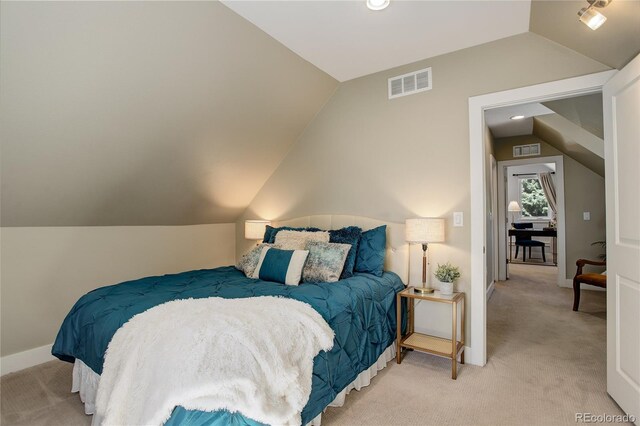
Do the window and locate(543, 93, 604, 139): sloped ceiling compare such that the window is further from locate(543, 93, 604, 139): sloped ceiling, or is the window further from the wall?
the wall

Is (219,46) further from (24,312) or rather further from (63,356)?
(24,312)

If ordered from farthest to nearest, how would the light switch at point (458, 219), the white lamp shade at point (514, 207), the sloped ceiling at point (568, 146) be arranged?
the white lamp shade at point (514, 207)
the sloped ceiling at point (568, 146)
the light switch at point (458, 219)

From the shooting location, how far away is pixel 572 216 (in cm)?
537

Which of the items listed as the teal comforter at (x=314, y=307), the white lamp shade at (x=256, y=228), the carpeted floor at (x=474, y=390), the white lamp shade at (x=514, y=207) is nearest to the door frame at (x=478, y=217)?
the carpeted floor at (x=474, y=390)

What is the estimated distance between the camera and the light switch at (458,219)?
2852 millimetres

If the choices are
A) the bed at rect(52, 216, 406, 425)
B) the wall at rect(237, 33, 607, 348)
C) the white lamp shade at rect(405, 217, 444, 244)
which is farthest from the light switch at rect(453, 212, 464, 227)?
the bed at rect(52, 216, 406, 425)

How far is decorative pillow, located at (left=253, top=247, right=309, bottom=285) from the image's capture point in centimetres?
265

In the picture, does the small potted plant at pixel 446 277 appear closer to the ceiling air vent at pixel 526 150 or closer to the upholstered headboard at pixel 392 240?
the upholstered headboard at pixel 392 240

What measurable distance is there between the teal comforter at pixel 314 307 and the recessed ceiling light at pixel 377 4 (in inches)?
75.1

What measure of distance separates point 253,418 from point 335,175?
8.67 feet

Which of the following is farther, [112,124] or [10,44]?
[112,124]

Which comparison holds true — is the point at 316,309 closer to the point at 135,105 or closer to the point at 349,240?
the point at 349,240

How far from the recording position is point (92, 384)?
2.00 metres

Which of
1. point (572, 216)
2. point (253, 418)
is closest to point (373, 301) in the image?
point (253, 418)
